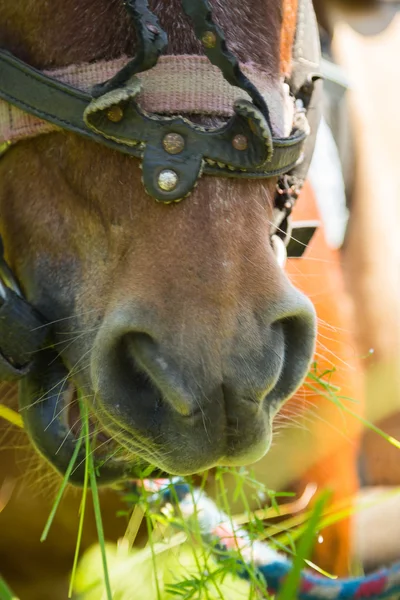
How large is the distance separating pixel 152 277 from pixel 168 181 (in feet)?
0.55

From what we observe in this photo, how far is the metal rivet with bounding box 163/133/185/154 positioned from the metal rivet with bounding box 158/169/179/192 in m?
0.05

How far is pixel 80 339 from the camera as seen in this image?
1444mm

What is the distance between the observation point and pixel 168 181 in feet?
4.40

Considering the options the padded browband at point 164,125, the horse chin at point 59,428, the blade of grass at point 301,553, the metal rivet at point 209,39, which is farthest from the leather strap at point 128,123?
the blade of grass at point 301,553

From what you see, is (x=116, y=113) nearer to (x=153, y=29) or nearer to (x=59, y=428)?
(x=153, y=29)

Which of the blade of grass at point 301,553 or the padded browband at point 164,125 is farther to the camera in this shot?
the padded browband at point 164,125

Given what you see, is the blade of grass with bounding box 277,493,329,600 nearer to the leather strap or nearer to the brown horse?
the brown horse

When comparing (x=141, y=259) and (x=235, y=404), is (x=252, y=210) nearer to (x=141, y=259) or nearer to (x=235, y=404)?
(x=141, y=259)

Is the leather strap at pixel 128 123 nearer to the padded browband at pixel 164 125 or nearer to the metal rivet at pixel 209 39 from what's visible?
the padded browband at pixel 164 125

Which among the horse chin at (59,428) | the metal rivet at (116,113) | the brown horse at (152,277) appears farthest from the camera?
the horse chin at (59,428)

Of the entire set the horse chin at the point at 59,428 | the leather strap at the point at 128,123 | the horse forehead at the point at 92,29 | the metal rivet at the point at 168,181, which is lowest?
the horse chin at the point at 59,428

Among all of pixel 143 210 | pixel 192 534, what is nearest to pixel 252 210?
pixel 143 210

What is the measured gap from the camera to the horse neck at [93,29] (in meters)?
1.43

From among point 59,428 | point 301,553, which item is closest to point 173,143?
point 59,428
